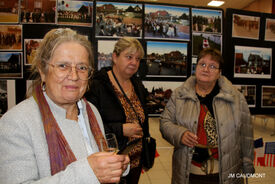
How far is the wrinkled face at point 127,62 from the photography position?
191cm

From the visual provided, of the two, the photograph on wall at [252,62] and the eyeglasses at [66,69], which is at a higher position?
the photograph on wall at [252,62]

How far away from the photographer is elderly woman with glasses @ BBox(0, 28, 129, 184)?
779mm

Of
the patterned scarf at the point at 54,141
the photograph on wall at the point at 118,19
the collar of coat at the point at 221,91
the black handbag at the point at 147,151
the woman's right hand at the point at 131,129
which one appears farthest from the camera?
the photograph on wall at the point at 118,19

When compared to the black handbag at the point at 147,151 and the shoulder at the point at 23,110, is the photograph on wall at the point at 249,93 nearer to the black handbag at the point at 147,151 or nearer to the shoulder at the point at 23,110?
the black handbag at the point at 147,151

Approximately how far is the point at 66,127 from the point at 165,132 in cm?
121

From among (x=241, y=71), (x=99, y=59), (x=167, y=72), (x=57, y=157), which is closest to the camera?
(x=57, y=157)

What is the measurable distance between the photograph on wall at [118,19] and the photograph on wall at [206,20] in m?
0.77

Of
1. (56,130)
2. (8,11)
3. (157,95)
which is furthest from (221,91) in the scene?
(8,11)

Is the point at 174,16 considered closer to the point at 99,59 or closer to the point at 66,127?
the point at 99,59

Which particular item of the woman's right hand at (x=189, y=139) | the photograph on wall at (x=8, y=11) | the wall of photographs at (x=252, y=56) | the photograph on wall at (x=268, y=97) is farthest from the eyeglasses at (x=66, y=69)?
the photograph on wall at (x=268, y=97)

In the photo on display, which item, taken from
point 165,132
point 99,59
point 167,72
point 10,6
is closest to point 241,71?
point 167,72

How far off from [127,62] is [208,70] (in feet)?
2.76

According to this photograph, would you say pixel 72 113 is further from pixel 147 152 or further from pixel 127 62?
pixel 147 152

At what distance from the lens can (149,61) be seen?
249cm
